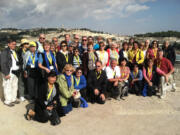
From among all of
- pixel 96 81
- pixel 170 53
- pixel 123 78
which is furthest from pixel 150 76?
pixel 96 81

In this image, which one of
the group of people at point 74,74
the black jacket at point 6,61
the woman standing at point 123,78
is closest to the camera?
the group of people at point 74,74

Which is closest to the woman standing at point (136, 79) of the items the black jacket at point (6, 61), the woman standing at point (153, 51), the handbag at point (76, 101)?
the woman standing at point (153, 51)

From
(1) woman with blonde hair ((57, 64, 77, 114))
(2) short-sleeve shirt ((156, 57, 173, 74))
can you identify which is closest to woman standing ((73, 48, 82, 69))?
(1) woman with blonde hair ((57, 64, 77, 114))

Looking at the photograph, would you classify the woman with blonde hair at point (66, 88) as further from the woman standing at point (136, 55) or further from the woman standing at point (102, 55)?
the woman standing at point (136, 55)

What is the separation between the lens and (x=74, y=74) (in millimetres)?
5867

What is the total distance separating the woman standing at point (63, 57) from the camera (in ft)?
18.1

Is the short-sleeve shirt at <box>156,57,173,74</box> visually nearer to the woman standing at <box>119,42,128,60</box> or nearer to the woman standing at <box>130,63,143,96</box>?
the woman standing at <box>130,63,143,96</box>

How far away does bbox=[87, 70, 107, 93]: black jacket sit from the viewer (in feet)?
18.2

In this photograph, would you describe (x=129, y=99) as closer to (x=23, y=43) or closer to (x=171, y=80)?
(x=171, y=80)

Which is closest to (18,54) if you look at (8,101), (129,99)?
(8,101)

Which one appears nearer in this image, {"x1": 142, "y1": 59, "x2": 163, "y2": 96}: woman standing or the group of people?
the group of people

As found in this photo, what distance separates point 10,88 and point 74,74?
2.32 m

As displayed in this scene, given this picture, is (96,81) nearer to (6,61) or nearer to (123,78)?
(123,78)

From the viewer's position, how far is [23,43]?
5555mm
